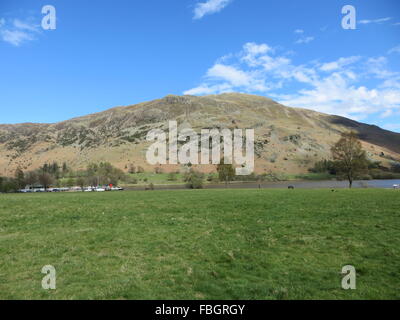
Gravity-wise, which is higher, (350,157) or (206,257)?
(350,157)

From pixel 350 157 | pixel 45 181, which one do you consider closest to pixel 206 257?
pixel 350 157

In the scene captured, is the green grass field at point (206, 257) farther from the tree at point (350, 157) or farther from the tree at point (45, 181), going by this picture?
the tree at point (45, 181)

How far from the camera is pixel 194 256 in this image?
1236cm

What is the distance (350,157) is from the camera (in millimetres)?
70000

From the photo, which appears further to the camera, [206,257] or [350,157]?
[350,157]

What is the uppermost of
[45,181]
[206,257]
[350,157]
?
[350,157]

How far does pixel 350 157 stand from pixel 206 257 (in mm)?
69485

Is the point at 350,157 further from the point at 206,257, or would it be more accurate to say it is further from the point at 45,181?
the point at 45,181

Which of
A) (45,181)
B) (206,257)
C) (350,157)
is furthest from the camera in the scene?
(45,181)

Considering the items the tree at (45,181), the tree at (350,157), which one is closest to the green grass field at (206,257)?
the tree at (350,157)

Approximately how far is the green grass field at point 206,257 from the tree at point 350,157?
55.6 meters

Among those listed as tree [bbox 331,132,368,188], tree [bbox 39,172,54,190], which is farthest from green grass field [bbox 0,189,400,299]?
tree [bbox 39,172,54,190]

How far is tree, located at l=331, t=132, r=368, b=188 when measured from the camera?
226ft
